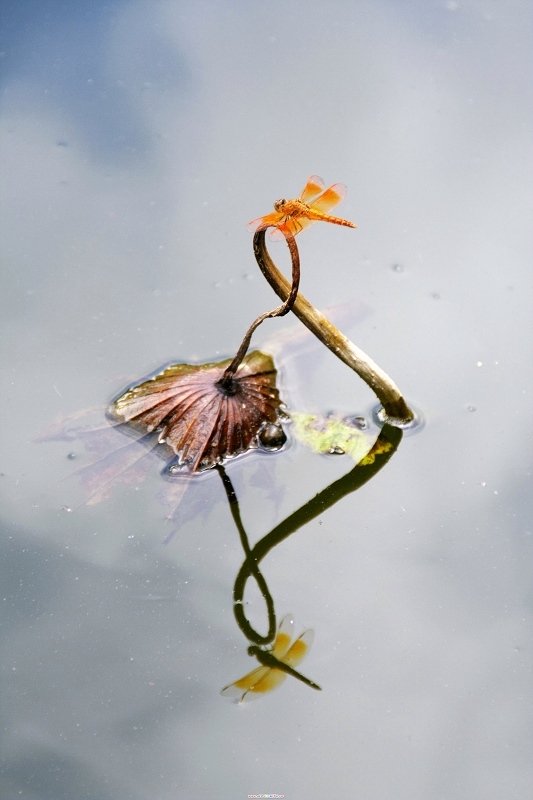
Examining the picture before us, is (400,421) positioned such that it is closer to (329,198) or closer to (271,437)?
(271,437)

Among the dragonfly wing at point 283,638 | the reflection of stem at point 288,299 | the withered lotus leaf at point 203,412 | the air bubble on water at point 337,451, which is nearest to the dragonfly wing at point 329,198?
the reflection of stem at point 288,299

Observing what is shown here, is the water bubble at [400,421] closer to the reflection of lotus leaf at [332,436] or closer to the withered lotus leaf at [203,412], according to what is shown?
the reflection of lotus leaf at [332,436]

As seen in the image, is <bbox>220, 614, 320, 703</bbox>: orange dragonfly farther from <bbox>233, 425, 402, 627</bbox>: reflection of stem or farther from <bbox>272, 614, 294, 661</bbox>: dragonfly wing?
<bbox>233, 425, 402, 627</bbox>: reflection of stem

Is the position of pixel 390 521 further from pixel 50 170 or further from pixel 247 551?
pixel 50 170

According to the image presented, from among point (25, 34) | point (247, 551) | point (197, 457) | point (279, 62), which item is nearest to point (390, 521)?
point (247, 551)

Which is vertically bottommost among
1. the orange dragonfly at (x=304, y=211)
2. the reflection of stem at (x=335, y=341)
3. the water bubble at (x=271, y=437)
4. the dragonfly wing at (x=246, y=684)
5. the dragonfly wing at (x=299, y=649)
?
the dragonfly wing at (x=246, y=684)
